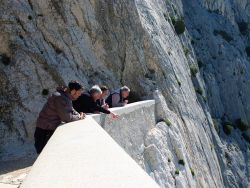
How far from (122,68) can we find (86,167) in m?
16.4

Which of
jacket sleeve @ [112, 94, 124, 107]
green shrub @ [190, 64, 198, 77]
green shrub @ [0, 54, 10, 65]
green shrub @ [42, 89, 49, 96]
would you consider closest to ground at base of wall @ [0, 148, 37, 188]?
jacket sleeve @ [112, 94, 124, 107]

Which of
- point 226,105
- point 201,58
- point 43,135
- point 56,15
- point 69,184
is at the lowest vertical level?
point 226,105

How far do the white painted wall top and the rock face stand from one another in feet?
28.2

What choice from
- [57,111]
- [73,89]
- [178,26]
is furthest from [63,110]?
[178,26]

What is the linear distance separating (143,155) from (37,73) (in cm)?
540

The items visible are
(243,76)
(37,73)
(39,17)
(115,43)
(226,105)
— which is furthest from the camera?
(243,76)

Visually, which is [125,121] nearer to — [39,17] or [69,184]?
[39,17]

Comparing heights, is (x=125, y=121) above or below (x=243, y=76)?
above

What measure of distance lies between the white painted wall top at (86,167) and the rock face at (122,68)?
8.58 m

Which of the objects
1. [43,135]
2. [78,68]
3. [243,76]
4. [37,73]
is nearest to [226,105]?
[243,76]

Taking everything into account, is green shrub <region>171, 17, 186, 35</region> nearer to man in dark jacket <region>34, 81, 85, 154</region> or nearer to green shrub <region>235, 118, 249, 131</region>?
green shrub <region>235, 118, 249, 131</region>

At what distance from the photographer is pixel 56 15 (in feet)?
59.8

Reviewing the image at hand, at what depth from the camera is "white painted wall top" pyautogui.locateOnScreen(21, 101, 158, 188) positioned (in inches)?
149

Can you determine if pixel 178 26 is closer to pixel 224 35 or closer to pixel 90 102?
pixel 224 35
